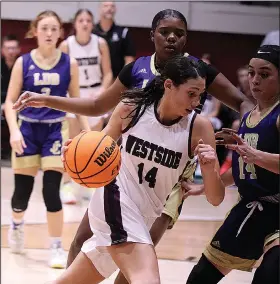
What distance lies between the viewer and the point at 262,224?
140 inches

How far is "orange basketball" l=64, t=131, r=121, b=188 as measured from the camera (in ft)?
11.0

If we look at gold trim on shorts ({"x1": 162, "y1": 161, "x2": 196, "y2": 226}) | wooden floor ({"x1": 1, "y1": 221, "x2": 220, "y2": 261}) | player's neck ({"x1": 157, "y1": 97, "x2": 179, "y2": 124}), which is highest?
player's neck ({"x1": 157, "y1": 97, "x2": 179, "y2": 124})

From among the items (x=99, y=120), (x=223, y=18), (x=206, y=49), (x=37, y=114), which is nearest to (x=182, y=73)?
(x=37, y=114)

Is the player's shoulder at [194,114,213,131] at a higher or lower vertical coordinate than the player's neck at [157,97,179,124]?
lower

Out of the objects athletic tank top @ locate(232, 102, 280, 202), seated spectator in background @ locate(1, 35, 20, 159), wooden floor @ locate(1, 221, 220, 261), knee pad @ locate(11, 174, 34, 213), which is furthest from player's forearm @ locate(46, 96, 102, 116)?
seated spectator in background @ locate(1, 35, 20, 159)

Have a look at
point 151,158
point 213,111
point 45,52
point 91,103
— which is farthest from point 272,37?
point 151,158

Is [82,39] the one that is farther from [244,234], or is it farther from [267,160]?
[267,160]

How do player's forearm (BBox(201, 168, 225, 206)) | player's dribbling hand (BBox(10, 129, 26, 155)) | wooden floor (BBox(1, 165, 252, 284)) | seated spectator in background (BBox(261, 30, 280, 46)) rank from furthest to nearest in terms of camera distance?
seated spectator in background (BBox(261, 30, 280, 46)) < player's dribbling hand (BBox(10, 129, 26, 155)) < wooden floor (BBox(1, 165, 252, 284)) < player's forearm (BBox(201, 168, 225, 206))

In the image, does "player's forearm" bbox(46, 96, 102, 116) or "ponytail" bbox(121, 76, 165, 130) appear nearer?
"ponytail" bbox(121, 76, 165, 130)

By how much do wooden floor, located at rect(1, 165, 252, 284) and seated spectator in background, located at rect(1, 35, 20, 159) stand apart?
621mm

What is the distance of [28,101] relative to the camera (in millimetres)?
3904

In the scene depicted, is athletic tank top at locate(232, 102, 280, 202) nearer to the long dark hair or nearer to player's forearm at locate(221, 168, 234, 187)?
player's forearm at locate(221, 168, 234, 187)

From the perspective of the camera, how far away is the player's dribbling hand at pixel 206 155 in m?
3.24

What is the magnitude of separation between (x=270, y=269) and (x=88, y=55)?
13.3ft
